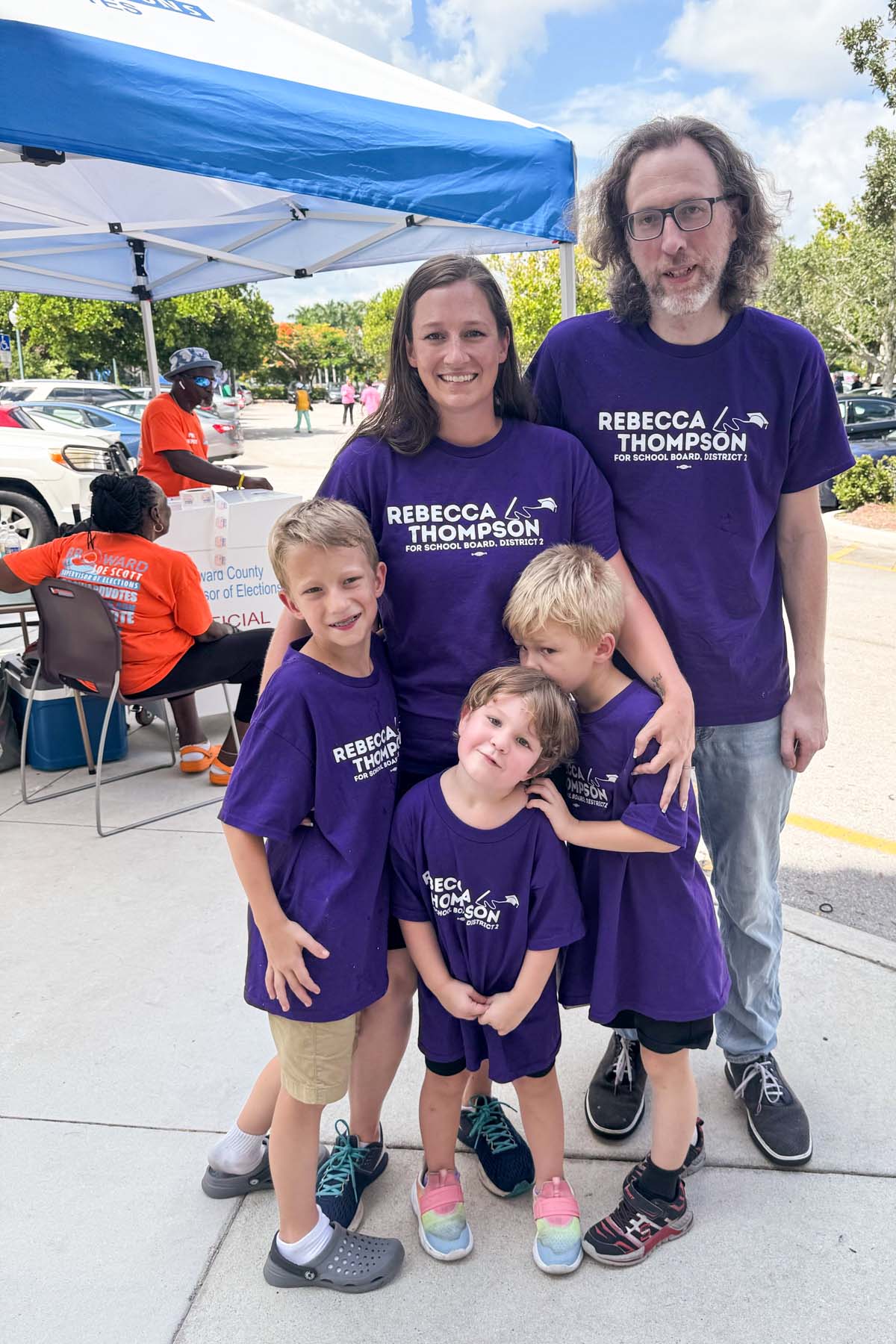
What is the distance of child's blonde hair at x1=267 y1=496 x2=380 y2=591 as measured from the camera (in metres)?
1.64

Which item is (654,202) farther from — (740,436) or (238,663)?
(238,663)

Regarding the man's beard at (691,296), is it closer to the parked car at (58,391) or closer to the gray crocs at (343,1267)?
the gray crocs at (343,1267)

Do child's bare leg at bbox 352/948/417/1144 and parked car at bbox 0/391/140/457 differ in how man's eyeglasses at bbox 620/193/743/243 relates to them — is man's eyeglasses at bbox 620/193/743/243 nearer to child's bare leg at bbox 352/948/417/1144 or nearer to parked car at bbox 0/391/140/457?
child's bare leg at bbox 352/948/417/1144

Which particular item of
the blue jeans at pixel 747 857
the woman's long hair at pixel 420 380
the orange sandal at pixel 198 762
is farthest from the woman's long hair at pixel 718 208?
the orange sandal at pixel 198 762

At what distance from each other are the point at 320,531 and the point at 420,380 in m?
0.38

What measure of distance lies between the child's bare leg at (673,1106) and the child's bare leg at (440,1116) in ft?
Result: 1.27

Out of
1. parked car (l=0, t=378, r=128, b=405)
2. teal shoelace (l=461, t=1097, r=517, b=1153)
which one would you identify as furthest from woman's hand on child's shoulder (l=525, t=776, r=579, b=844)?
parked car (l=0, t=378, r=128, b=405)

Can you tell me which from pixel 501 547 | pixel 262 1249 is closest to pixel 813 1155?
pixel 262 1249

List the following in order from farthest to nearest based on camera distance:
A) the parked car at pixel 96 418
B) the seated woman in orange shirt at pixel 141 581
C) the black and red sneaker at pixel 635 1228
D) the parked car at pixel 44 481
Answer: the parked car at pixel 96 418 < the parked car at pixel 44 481 < the seated woman in orange shirt at pixel 141 581 < the black and red sneaker at pixel 635 1228

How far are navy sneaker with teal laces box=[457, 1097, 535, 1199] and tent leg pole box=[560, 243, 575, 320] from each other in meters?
3.46

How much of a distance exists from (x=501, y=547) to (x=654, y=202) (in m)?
0.77

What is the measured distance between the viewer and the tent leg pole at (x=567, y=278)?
4.32m

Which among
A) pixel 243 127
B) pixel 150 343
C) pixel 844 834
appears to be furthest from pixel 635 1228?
pixel 150 343

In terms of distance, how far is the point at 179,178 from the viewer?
5.54 meters
